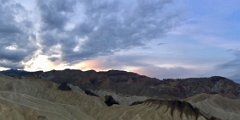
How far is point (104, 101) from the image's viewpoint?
630 ft

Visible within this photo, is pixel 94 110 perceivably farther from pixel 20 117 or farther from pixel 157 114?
pixel 20 117

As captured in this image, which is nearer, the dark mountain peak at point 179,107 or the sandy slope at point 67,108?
the sandy slope at point 67,108

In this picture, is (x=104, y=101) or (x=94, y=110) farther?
(x=104, y=101)

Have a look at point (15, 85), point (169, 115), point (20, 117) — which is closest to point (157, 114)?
point (169, 115)

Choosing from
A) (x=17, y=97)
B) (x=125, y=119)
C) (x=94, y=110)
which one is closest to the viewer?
(x=17, y=97)

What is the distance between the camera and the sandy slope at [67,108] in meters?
103

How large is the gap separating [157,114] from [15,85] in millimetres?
78841

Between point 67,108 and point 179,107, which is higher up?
point 179,107

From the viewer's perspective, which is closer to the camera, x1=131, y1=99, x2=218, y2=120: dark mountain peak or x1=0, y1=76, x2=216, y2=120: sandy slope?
x1=0, y1=76, x2=216, y2=120: sandy slope

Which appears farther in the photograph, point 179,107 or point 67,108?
point 179,107

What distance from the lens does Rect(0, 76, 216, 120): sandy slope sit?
337 feet

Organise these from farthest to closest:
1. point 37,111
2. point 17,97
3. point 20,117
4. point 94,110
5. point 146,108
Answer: point 94,110 → point 146,108 → point 17,97 → point 37,111 → point 20,117

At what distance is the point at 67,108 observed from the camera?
133m

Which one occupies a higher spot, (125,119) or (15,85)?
(15,85)
